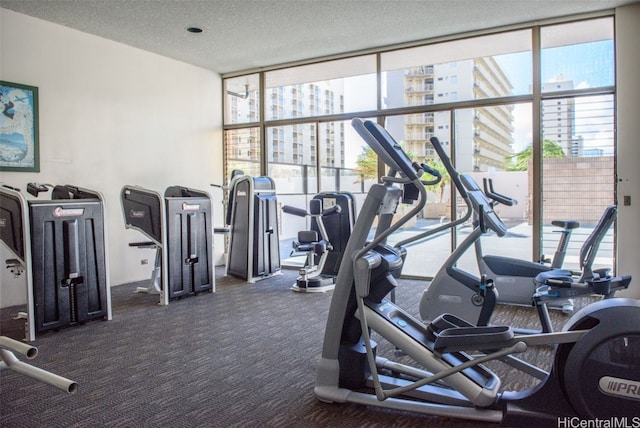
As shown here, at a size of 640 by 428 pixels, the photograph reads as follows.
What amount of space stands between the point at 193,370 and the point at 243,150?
4695mm

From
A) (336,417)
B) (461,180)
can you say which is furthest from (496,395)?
(461,180)

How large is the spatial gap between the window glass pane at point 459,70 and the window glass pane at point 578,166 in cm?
53

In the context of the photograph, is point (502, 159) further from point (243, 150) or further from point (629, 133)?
point (243, 150)

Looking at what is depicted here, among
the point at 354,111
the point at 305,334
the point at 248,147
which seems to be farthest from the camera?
the point at 248,147

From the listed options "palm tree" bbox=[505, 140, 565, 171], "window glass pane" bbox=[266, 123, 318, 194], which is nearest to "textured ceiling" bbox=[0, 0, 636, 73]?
"window glass pane" bbox=[266, 123, 318, 194]

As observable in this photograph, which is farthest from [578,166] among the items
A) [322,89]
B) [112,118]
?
[112,118]

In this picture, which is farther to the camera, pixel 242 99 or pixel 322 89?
pixel 242 99

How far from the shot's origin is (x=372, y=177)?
20.1 feet

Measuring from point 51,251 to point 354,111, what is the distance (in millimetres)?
3983

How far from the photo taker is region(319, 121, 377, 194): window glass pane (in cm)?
616

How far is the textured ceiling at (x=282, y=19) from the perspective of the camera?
4.45 meters

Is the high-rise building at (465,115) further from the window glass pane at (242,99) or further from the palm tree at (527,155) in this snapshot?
the window glass pane at (242,99)

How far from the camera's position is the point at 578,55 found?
4.87 m

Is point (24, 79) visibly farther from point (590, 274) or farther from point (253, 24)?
point (590, 274)
